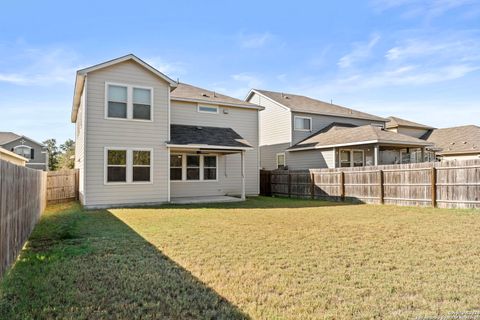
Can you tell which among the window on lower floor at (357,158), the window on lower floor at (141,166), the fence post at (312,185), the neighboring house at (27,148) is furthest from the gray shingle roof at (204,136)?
the neighboring house at (27,148)

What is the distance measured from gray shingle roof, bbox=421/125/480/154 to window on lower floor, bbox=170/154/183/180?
21716 mm

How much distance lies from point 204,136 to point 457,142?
22.4 meters

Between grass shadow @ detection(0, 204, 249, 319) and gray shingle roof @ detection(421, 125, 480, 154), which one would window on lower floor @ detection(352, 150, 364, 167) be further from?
grass shadow @ detection(0, 204, 249, 319)

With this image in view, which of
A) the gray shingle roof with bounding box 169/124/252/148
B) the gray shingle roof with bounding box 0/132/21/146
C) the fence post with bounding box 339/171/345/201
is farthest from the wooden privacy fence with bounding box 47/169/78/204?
the gray shingle roof with bounding box 0/132/21/146

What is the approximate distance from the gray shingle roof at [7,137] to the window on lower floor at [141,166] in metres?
32.5

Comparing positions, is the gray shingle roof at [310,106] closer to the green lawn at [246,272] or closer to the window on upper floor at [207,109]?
the window on upper floor at [207,109]

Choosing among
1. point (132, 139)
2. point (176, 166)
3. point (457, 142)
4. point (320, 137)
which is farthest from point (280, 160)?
point (457, 142)

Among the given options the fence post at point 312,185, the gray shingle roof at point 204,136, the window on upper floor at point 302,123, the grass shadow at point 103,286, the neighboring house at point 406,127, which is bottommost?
the grass shadow at point 103,286

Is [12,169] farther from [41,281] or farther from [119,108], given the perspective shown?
[119,108]

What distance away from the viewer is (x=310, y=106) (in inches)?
923

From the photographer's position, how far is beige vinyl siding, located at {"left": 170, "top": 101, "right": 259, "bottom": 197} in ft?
55.6

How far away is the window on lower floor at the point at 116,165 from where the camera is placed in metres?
13.3

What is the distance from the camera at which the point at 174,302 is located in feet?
11.5

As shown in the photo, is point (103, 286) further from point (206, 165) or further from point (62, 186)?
point (62, 186)
